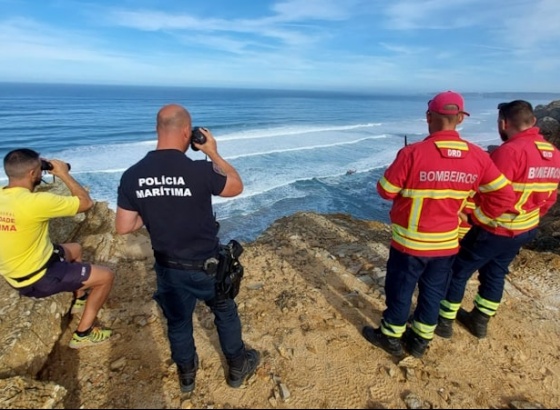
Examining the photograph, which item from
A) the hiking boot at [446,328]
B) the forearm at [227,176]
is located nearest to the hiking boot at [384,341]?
the hiking boot at [446,328]

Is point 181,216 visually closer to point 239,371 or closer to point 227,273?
point 227,273

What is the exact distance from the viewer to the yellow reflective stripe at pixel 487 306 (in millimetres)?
3645

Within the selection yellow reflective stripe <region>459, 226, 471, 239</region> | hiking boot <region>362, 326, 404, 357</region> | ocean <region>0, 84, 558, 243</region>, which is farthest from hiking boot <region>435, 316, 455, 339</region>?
ocean <region>0, 84, 558, 243</region>

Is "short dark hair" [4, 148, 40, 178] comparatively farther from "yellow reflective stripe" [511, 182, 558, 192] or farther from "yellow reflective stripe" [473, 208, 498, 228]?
"yellow reflective stripe" [511, 182, 558, 192]

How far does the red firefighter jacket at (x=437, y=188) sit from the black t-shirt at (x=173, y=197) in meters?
1.46

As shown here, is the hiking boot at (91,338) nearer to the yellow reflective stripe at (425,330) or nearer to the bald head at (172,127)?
the bald head at (172,127)

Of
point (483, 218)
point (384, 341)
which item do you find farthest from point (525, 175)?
point (384, 341)

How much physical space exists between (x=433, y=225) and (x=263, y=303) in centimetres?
233

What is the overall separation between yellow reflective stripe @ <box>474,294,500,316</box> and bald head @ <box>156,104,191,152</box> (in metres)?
3.32

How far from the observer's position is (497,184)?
2938 mm

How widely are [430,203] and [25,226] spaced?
10.8 feet

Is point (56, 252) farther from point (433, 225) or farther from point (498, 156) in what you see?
point (498, 156)

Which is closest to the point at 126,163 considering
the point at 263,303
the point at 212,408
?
the point at 263,303

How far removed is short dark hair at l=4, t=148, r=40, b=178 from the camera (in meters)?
2.87
